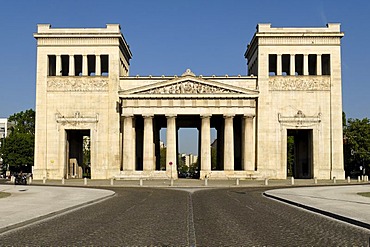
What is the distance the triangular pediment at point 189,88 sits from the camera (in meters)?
81.6

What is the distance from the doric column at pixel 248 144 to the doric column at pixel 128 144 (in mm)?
17595

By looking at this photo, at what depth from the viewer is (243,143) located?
8338cm

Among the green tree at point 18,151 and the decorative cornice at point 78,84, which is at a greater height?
the decorative cornice at point 78,84

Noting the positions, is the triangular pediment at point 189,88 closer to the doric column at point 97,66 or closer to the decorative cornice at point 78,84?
the decorative cornice at point 78,84

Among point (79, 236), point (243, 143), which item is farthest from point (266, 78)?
point (79, 236)

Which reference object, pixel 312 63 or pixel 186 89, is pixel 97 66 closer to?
pixel 186 89

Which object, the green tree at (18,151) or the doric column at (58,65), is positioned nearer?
the doric column at (58,65)

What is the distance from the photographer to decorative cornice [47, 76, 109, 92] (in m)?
84.0

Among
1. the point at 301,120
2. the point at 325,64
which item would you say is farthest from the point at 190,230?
the point at 325,64

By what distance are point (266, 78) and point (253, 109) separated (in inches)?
223

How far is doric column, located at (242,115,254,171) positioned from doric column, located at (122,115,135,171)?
1760 centimetres

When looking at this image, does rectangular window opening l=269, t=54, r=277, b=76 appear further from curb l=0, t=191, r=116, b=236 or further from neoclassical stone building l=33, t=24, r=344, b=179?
Result: curb l=0, t=191, r=116, b=236

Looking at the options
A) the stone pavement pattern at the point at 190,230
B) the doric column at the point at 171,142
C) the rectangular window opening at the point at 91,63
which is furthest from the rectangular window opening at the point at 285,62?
the stone pavement pattern at the point at 190,230

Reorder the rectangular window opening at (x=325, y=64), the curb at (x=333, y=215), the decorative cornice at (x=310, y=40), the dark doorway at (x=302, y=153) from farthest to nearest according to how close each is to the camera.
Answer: the dark doorway at (x=302, y=153) < the rectangular window opening at (x=325, y=64) < the decorative cornice at (x=310, y=40) < the curb at (x=333, y=215)
